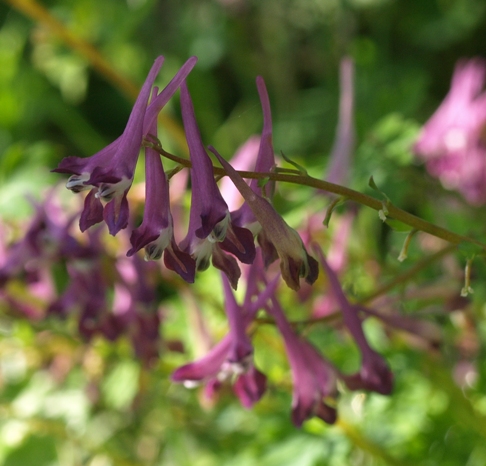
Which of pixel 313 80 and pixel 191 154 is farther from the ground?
pixel 191 154

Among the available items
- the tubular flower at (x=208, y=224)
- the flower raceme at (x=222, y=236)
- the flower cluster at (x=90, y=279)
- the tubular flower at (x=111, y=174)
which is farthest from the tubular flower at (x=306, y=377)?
the flower cluster at (x=90, y=279)

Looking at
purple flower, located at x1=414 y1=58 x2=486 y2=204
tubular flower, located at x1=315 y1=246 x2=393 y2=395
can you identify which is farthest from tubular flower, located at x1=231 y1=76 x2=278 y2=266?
purple flower, located at x1=414 y1=58 x2=486 y2=204

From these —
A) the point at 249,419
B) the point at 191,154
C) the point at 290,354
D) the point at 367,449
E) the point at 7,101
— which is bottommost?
the point at 249,419

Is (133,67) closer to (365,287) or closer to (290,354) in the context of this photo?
(365,287)

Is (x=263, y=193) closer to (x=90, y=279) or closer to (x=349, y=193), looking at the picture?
(x=349, y=193)

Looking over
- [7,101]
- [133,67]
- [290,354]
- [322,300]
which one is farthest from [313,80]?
[290,354]

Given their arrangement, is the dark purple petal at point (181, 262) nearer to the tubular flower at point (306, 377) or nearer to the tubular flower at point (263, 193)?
the tubular flower at point (263, 193)
